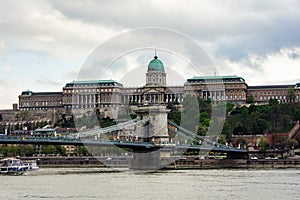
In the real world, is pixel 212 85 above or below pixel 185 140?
above

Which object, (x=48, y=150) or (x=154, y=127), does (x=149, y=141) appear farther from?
(x=48, y=150)

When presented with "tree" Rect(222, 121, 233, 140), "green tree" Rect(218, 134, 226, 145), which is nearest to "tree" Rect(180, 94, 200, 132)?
"green tree" Rect(218, 134, 226, 145)

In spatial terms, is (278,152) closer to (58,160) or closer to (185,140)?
(185,140)

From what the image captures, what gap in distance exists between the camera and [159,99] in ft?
401

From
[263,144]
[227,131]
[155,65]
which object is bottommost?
[263,144]

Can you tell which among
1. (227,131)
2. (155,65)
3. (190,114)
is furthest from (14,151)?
(227,131)

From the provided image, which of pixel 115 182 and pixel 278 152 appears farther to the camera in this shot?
pixel 278 152

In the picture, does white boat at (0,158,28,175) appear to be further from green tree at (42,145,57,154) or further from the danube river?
green tree at (42,145,57,154)

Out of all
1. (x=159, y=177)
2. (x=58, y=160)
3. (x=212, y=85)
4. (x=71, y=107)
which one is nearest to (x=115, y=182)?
(x=159, y=177)

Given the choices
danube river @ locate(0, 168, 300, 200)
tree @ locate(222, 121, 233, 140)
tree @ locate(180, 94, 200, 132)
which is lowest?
→ danube river @ locate(0, 168, 300, 200)

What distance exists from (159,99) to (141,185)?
253 feet

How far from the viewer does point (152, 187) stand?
145ft

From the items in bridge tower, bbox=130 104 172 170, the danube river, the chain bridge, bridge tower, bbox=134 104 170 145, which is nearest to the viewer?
the danube river

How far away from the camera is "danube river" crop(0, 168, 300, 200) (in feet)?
127
